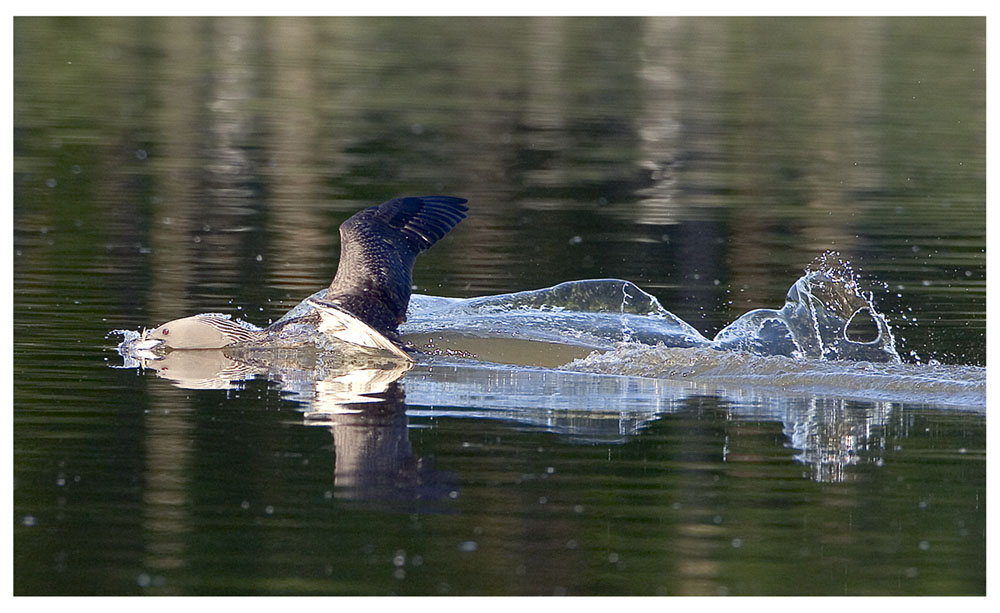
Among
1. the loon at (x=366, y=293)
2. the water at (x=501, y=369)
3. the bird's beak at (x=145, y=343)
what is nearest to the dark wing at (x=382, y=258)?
the loon at (x=366, y=293)

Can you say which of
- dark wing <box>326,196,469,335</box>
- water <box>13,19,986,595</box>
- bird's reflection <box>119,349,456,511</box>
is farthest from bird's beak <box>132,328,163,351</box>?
dark wing <box>326,196,469,335</box>

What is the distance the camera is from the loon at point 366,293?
39.0ft

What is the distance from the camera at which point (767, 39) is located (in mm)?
44875

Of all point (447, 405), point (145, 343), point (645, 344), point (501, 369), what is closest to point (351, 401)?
point (447, 405)

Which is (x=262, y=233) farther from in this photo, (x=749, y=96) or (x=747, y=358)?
(x=749, y=96)

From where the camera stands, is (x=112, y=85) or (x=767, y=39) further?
(x=767, y=39)

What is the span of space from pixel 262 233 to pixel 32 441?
25.9 feet

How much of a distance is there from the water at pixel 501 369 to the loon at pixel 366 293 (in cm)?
36

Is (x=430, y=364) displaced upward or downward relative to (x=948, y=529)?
upward

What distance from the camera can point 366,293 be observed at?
39.4ft

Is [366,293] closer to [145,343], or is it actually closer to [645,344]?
[145,343]

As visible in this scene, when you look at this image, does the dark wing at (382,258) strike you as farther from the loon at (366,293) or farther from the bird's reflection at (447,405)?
the bird's reflection at (447,405)
